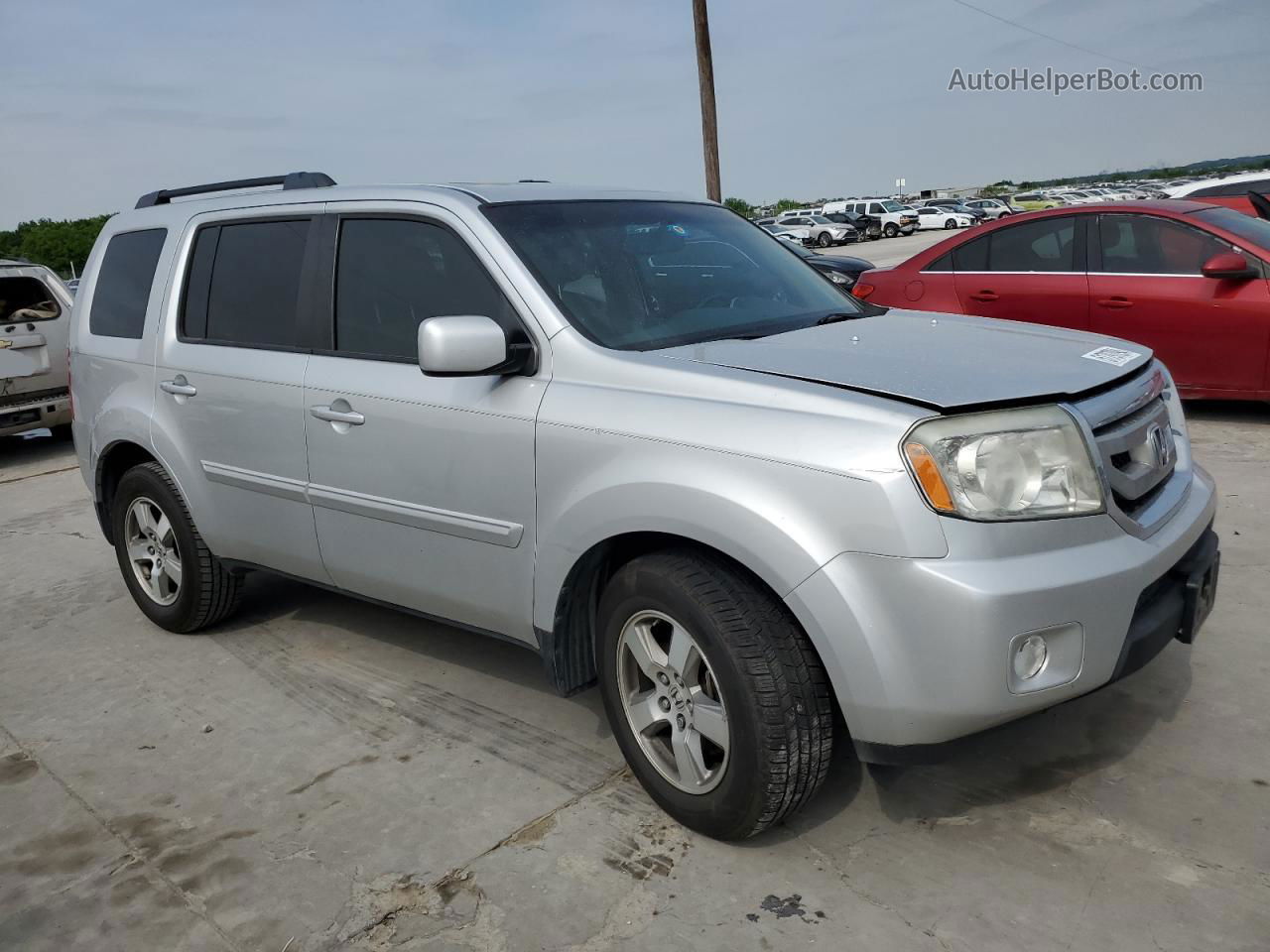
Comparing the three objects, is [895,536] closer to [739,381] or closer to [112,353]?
[739,381]

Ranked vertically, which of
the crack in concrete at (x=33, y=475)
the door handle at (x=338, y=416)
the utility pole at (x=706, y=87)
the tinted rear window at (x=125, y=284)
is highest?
the utility pole at (x=706, y=87)

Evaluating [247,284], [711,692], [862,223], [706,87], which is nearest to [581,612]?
[711,692]

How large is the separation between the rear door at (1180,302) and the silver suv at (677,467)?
3819 millimetres

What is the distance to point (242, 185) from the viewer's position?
15.7 feet

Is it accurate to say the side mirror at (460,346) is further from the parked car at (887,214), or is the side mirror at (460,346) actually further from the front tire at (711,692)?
the parked car at (887,214)

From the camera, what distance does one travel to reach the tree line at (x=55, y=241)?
58.0 m

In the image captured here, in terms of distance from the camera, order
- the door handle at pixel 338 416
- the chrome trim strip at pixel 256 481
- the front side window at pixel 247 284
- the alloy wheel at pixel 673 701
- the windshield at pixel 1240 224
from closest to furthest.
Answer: the alloy wheel at pixel 673 701, the door handle at pixel 338 416, the chrome trim strip at pixel 256 481, the front side window at pixel 247 284, the windshield at pixel 1240 224

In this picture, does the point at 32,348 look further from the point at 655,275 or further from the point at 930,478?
the point at 930,478

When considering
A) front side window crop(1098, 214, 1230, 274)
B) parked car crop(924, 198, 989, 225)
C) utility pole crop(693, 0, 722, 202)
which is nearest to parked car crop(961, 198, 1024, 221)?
parked car crop(924, 198, 989, 225)

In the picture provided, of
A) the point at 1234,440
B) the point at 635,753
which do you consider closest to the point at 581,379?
the point at 635,753

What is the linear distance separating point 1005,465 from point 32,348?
9.19 m

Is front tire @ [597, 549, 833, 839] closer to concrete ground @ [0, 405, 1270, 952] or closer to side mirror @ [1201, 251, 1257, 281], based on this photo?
concrete ground @ [0, 405, 1270, 952]

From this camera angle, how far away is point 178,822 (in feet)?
10.8

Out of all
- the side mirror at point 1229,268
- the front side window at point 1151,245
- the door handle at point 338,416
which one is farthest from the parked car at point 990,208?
the door handle at point 338,416
